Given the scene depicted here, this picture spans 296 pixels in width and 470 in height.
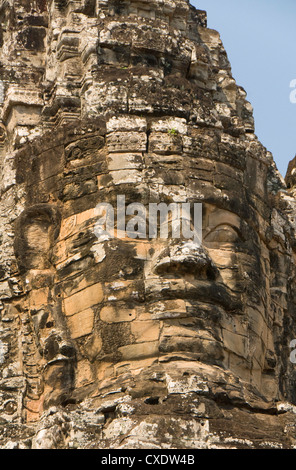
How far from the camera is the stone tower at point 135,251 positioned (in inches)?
781

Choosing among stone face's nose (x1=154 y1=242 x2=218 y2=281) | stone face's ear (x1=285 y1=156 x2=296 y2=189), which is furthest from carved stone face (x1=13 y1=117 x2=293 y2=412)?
stone face's ear (x1=285 y1=156 x2=296 y2=189)

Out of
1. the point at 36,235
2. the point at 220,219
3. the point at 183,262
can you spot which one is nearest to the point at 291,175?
the point at 220,219

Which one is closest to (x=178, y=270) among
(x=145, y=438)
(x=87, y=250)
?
(x=87, y=250)

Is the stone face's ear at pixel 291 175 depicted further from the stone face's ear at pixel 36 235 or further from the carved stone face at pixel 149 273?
the stone face's ear at pixel 36 235

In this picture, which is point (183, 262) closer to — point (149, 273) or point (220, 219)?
point (149, 273)

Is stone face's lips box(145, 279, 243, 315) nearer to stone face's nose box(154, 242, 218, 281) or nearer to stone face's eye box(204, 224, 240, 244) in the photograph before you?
stone face's nose box(154, 242, 218, 281)

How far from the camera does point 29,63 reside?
24.1 meters

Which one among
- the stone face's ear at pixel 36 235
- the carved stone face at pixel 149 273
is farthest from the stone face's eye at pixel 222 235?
the stone face's ear at pixel 36 235

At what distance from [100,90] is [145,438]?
18.2 feet

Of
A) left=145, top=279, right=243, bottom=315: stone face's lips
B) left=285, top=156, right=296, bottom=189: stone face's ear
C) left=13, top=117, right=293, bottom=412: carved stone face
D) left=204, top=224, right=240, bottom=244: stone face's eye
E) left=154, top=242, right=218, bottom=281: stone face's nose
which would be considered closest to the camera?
left=13, top=117, right=293, bottom=412: carved stone face

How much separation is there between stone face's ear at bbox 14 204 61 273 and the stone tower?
0.02m

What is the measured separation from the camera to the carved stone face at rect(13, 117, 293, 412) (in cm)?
2041

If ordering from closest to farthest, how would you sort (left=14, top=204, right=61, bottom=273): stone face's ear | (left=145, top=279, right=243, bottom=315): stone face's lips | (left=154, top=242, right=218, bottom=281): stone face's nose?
(left=145, top=279, right=243, bottom=315): stone face's lips, (left=154, top=242, right=218, bottom=281): stone face's nose, (left=14, top=204, right=61, bottom=273): stone face's ear
